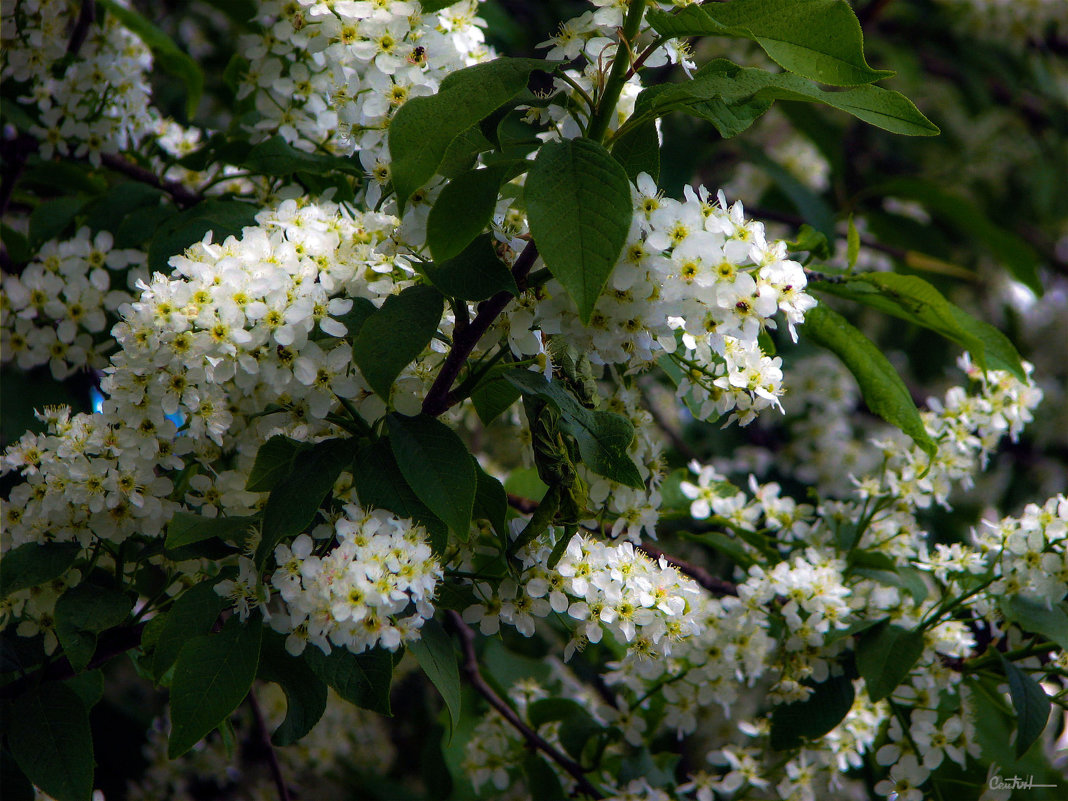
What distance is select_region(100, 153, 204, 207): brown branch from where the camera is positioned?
77.6 inches

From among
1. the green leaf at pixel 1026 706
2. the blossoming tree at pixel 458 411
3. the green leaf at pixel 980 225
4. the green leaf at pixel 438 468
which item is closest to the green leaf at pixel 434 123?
the blossoming tree at pixel 458 411

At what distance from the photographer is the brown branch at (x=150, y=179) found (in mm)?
1972

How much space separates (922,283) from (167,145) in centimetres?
173

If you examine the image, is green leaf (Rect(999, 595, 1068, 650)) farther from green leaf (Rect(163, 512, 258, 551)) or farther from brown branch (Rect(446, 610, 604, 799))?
green leaf (Rect(163, 512, 258, 551))

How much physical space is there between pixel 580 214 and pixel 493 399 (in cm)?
44

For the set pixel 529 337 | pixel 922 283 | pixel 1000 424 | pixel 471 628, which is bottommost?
pixel 471 628

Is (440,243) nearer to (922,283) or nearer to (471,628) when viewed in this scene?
(922,283)

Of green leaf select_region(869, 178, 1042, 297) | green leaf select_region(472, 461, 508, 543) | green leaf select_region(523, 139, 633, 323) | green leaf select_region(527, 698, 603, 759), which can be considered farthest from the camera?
green leaf select_region(869, 178, 1042, 297)

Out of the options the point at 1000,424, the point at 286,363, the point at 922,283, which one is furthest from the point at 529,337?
the point at 1000,424

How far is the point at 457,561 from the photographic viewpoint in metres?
1.50

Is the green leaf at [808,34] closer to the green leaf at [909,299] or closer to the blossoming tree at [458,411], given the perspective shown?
the blossoming tree at [458,411]

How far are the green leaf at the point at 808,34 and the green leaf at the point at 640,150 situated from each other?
14 centimetres

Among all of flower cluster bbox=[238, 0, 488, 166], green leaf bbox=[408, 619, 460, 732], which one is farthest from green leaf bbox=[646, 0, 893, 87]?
green leaf bbox=[408, 619, 460, 732]

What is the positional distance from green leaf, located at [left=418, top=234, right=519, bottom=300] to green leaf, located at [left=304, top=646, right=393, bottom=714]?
517 millimetres
